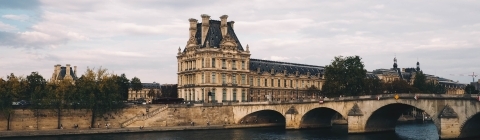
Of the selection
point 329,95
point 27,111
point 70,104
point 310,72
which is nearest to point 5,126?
point 27,111

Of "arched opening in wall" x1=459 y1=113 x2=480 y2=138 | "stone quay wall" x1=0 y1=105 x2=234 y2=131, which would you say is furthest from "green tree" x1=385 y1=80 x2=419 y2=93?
"arched opening in wall" x1=459 y1=113 x2=480 y2=138

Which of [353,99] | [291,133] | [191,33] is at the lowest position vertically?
[291,133]

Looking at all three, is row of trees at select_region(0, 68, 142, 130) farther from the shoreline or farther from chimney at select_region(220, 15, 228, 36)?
chimney at select_region(220, 15, 228, 36)

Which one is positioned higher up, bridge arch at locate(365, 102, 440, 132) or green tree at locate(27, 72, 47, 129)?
green tree at locate(27, 72, 47, 129)

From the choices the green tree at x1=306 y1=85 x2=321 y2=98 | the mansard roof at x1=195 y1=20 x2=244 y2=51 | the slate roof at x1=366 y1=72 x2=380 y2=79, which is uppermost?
the mansard roof at x1=195 y1=20 x2=244 y2=51

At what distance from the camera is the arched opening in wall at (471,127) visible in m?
69.5

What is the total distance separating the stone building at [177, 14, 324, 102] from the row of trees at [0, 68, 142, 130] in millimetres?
21442

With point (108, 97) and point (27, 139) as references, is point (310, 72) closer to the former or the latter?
point (108, 97)

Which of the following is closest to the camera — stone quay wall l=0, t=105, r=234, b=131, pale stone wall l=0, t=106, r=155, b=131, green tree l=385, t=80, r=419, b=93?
pale stone wall l=0, t=106, r=155, b=131

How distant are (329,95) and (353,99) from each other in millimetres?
30285

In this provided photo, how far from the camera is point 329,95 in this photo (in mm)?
114688

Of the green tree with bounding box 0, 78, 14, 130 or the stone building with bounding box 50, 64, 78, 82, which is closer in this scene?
the green tree with bounding box 0, 78, 14, 130

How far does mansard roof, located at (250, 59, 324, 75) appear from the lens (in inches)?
5034

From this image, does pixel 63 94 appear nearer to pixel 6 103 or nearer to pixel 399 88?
pixel 6 103
